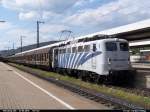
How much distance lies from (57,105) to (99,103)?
2115mm

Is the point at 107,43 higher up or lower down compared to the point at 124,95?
higher up

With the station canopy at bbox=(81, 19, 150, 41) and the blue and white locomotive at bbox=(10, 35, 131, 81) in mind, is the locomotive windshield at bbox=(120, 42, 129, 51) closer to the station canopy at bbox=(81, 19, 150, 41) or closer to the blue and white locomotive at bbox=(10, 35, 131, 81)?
the blue and white locomotive at bbox=(10, 35, 131, 81)

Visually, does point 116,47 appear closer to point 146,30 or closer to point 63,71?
point 63,71

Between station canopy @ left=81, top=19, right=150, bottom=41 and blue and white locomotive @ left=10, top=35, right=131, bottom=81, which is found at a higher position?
station canopy @ left=81, top=19, right=150, bottom=41

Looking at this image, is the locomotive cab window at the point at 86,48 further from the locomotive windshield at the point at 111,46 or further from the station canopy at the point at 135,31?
the station canopy at the point at 135,31

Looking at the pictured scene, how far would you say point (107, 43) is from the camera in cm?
2511

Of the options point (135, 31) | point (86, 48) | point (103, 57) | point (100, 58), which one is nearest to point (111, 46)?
point (103, 57)

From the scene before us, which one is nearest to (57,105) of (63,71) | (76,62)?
(76,62)

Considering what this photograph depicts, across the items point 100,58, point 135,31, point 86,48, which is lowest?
point 100,58

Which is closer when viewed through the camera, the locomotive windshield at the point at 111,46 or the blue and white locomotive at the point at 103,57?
the blue and white locomotive at the point at 103,57

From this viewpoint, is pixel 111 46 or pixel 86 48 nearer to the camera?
pixel 111 46

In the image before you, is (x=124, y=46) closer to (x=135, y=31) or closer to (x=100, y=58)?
(x=100, y=58)

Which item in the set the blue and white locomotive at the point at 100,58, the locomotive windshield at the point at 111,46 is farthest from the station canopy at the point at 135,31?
the locomotive windshield at the point at 111,46

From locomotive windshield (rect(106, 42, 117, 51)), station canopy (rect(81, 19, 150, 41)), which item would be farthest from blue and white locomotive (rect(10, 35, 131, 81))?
station canopy (rect(81, 19, 150, 41))
